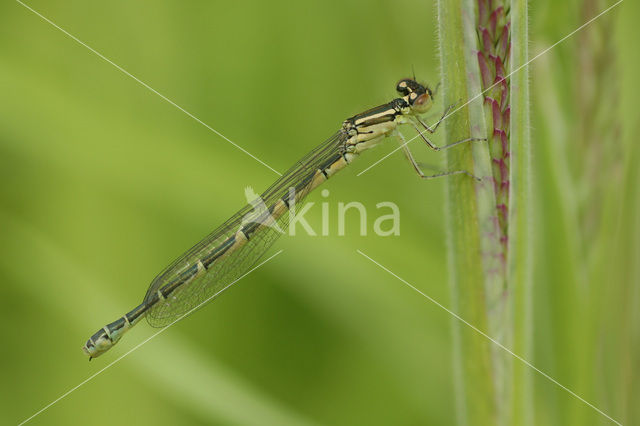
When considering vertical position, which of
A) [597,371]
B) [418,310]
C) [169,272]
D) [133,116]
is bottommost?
[597,371]

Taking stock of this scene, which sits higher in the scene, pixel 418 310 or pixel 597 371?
pixel 418 310

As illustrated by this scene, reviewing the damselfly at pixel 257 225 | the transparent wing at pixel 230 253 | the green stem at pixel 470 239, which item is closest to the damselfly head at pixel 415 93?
the damselfly at pixel 257 225

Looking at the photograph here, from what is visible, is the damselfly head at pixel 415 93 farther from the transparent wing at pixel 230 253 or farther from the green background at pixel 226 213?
the transparent wing at pixel 230 253

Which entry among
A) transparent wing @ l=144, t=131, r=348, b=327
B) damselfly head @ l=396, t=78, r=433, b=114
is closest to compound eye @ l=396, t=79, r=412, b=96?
damselfly head @ l=396, t=78, r=433, b=114

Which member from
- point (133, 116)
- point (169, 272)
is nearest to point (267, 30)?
point (133, 116)

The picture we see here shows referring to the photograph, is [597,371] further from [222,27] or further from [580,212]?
[222,27]

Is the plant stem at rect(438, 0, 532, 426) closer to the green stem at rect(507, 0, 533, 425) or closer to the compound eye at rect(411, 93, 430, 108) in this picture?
the green stem at rect(507, 0, 533, 425)
